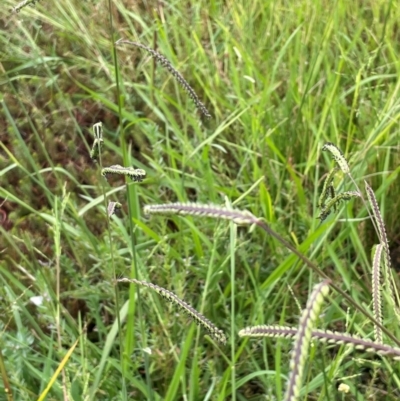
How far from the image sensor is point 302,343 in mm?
300

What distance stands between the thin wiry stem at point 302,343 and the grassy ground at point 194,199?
0.39 meters

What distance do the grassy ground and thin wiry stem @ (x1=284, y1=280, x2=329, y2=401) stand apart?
39cm

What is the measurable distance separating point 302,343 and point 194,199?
4.31 ft

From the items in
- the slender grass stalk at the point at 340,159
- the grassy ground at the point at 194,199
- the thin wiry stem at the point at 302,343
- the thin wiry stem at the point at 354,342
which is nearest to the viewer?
the thin wiry stem at the point at 302,343

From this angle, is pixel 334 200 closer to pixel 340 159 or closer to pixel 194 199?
pixel 340 159

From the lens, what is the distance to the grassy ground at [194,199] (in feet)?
3.47

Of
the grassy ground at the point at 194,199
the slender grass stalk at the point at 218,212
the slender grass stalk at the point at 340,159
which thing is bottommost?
the grassy ground at the point at 194,199

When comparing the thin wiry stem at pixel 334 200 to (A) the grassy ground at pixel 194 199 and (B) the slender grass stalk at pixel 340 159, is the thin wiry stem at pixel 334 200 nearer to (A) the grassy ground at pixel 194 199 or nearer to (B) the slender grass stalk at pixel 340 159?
(B) the slender grass stalk at pixel 340 159

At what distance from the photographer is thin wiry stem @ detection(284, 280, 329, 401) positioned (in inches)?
11.1

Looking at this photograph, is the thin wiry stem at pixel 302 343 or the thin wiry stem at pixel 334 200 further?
the thin wiry stem at pixel 334 200

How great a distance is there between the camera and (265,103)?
1.59 m

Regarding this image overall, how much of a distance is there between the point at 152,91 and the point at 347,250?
2.70 feet

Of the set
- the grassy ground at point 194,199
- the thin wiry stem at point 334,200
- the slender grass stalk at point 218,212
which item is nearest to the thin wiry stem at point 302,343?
the slender grass stalk at point 218,212

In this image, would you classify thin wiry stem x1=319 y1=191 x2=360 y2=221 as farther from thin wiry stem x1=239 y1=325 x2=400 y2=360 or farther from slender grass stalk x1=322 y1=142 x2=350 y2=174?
thin wiry stem x1=239 y1=325 x2=400 y2=360
